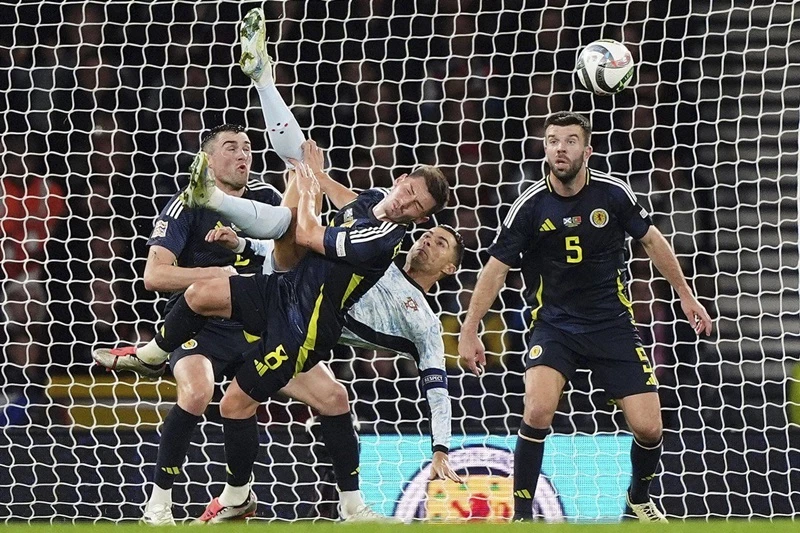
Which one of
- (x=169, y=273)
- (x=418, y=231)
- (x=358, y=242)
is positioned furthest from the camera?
(x=418, y=231)

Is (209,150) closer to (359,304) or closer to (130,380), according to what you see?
(359,304)

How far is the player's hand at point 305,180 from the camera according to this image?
17.9ft

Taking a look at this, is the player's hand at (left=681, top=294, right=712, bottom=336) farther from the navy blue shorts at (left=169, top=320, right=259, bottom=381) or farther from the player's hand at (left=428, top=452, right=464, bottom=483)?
the navy blue shorts at (left=169, top=320, right=259, bottom=381)

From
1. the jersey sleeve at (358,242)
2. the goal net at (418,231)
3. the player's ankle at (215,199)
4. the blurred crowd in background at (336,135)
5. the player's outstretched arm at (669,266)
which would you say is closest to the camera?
the player's ankle at (215,199)

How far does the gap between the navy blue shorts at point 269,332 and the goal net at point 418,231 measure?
134cm

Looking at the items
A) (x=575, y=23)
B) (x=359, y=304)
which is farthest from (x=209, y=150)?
(x=575, y=23)

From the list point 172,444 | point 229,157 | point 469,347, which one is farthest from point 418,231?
point 172,444

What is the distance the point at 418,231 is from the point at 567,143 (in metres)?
2.84

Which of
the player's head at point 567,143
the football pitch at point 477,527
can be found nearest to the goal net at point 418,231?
the player's head at point 567,143

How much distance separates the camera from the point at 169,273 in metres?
5.84

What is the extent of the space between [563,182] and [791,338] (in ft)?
12.4

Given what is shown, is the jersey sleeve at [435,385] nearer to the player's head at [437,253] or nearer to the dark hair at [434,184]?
the player's head at [437,253]

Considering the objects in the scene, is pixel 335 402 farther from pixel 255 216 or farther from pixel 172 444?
pixel 255 216

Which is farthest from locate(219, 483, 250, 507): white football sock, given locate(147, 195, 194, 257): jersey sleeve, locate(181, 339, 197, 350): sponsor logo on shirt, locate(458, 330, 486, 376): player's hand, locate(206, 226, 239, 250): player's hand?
locate(206, 226, 239, 250): player's hand
